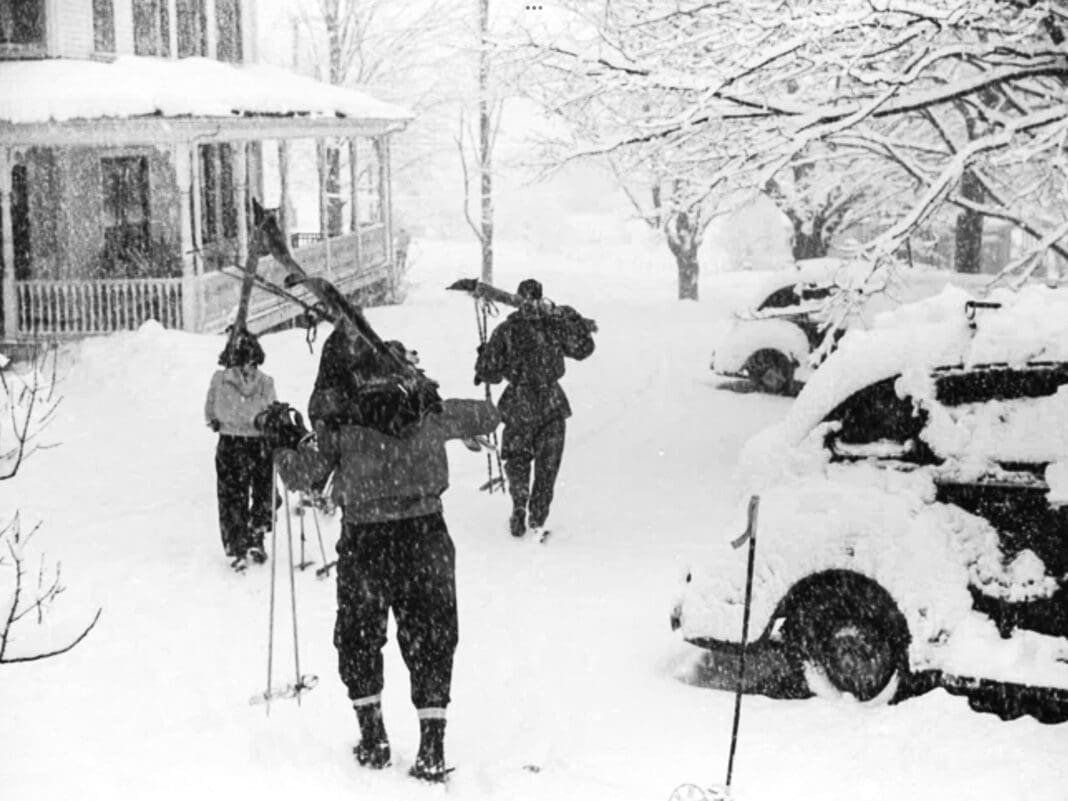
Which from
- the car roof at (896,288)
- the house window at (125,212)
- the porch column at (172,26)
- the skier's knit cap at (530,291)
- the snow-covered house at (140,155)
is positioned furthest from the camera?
the porch column at (172,26)

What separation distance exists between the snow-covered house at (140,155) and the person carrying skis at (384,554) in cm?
1125

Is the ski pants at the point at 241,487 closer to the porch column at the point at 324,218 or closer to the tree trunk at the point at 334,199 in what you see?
the porch column at the point at 324,218

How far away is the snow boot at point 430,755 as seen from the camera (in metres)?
5.78

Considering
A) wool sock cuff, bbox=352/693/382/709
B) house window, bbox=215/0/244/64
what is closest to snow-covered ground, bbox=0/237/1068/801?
wool sock cuff, bbox=352/693/382/709

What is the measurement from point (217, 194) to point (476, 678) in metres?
20.5

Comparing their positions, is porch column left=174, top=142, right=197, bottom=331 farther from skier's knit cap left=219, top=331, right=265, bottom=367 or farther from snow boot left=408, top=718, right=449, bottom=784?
snow boot left=408, top=718, right=449, bottom=784

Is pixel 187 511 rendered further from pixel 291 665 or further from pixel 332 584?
pixel 291 665

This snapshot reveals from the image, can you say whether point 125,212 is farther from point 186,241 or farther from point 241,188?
point 186,241

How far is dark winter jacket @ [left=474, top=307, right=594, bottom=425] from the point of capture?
10.3 meters

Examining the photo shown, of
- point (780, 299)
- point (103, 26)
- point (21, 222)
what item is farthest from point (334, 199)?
point (780, 299)

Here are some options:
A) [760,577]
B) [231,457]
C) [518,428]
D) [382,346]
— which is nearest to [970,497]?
[760,577]

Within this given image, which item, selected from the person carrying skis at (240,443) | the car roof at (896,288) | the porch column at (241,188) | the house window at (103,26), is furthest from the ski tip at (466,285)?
the house window at (103,26)

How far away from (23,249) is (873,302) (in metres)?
13.0

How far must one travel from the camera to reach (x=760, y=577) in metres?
6.89
